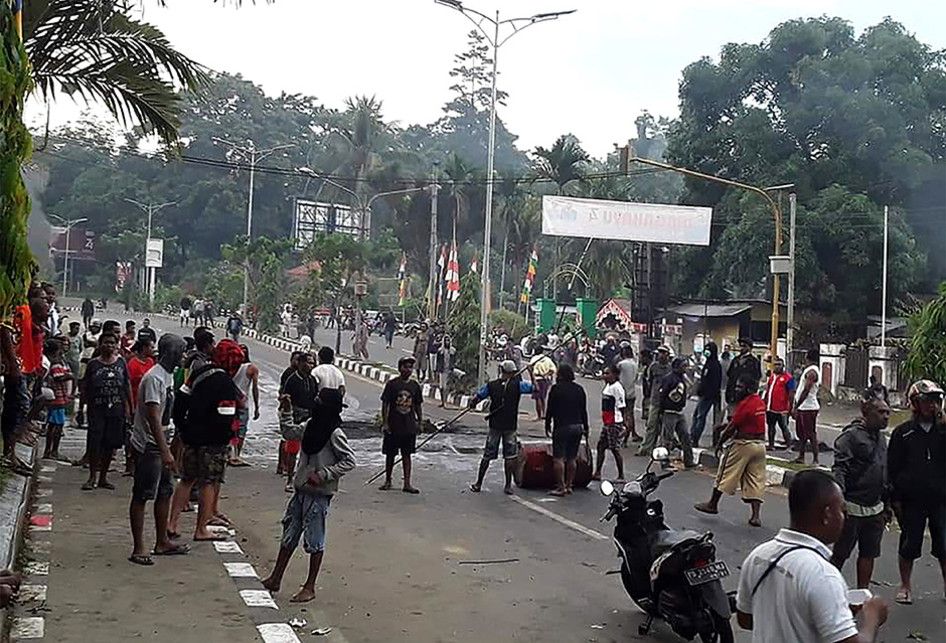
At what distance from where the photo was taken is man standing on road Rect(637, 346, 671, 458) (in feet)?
47.6

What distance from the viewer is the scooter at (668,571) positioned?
237 inches

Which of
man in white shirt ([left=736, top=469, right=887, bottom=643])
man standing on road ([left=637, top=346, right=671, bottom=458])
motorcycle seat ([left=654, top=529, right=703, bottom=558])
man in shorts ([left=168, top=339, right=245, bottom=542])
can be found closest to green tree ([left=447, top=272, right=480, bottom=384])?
Result: man standing on road ([left=637, top=346, right=671, bottom=458])

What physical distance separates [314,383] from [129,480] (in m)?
2.27

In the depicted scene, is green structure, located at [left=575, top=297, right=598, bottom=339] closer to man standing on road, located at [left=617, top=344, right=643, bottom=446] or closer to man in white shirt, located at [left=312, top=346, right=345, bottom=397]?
man standing on road, located at [left=617, top=344, right=643, bottom=446]

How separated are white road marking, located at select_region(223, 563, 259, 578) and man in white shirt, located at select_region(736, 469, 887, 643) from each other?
505cm

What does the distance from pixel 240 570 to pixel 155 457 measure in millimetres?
1072

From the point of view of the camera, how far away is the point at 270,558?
8.47 m

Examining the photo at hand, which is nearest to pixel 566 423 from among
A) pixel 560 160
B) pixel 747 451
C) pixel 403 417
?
pixel 403 417

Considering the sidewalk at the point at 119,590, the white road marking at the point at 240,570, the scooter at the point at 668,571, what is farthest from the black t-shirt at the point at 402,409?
the scooter at the point at 668,571

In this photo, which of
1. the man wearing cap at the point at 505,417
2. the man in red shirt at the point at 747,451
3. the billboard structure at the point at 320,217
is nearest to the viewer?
the man in red shirt at the point at 747,451

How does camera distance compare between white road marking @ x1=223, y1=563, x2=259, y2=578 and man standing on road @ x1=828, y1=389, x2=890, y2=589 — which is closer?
man standing on road @ x1=828, y1=389, x2=890, y2=589

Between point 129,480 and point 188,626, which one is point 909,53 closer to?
point 129,480

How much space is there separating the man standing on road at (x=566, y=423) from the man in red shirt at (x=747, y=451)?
→ 5.68 feet

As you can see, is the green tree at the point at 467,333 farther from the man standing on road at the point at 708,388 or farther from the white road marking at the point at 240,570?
the white road marking at the point at 240,570
